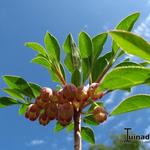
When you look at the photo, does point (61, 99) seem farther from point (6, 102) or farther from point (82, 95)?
point (6, 102)

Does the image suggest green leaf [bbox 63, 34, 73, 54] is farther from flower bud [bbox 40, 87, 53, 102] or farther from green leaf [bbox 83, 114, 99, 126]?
flower bud [bbox 40, 87, 53, 102]

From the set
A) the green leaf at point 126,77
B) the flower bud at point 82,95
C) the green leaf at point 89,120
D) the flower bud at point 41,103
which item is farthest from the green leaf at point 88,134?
the green leaf at point 126,77

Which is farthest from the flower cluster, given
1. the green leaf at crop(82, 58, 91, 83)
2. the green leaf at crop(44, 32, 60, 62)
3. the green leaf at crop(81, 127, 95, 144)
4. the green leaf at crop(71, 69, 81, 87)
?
the green leaf at crop(81, 127, 95, 144)

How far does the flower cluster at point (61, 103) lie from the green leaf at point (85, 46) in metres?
0.40

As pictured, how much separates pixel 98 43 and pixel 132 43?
1239 millimetres

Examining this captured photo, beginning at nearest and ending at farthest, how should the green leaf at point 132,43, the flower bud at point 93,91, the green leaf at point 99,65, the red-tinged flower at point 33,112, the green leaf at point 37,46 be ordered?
the green leaf at point 132,43, the flower bud at point 93,91, the red-tinged flower at point 33,112, the green leaf at point 99,65, the green leaf at point 37,46

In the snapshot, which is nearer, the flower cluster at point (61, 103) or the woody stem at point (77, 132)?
the woody stem at point (77, 132)

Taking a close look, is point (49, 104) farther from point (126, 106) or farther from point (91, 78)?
point (126, 106)

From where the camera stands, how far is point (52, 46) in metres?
2.39

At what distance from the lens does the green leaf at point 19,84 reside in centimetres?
223

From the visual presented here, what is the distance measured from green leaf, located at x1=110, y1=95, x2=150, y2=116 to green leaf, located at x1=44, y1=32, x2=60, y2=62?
86cm

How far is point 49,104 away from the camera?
6.34 ft

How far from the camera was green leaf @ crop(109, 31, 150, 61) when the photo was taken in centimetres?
112

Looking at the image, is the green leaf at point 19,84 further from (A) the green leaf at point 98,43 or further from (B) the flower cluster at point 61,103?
(A) the green leaf at point 98,43
